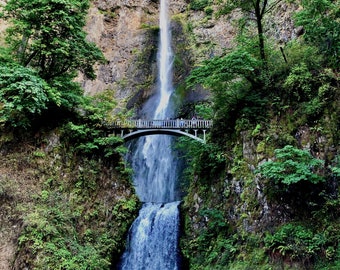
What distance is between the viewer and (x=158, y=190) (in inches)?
872

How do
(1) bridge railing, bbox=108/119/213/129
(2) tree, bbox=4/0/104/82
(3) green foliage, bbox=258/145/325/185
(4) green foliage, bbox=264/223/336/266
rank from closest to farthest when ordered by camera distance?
(4) green foliage, bbox=264/223/336/266
(3) green foliage, bbox=258/145/325/185
(2) tree, bbox=4/0/104/82
(1) bridge railing, bbox=108/119/213/129

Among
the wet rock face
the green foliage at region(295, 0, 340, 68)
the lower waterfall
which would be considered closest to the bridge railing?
the lower waterfall

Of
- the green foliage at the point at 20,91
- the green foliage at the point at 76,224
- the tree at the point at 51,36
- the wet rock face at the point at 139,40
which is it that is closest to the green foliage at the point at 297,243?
the green foliage at the point at 76,224

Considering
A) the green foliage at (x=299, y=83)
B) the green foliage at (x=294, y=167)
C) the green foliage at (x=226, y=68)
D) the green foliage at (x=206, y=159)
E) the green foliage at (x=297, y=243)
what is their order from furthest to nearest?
the green foliage at (x=206, y=159) < the green foliage at (x=226, y=68) < the green foliage at (x=299, y=83) < the green foliage at (x=294, y=167) < the green foliage at (x=297, y=243)

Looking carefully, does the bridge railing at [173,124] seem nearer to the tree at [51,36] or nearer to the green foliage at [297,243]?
the tree at [51,36]

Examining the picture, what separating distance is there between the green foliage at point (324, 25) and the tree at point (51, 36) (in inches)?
402

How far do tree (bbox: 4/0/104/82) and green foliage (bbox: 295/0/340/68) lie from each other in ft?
33.5

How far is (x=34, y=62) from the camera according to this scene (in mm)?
16250

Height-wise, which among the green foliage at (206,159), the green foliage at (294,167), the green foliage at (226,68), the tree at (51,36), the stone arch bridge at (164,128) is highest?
the tree at (51,36)

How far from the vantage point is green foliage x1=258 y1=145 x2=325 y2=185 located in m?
9.16

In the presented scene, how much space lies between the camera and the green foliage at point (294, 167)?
9156mm

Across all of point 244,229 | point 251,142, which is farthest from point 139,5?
point 244,229

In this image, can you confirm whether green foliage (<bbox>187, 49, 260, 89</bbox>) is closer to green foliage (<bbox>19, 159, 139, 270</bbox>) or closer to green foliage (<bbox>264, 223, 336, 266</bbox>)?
green foliage (<bbox>264, 223, 336, 266</bbox>)

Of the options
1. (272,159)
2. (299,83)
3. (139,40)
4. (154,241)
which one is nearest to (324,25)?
(299,83)
